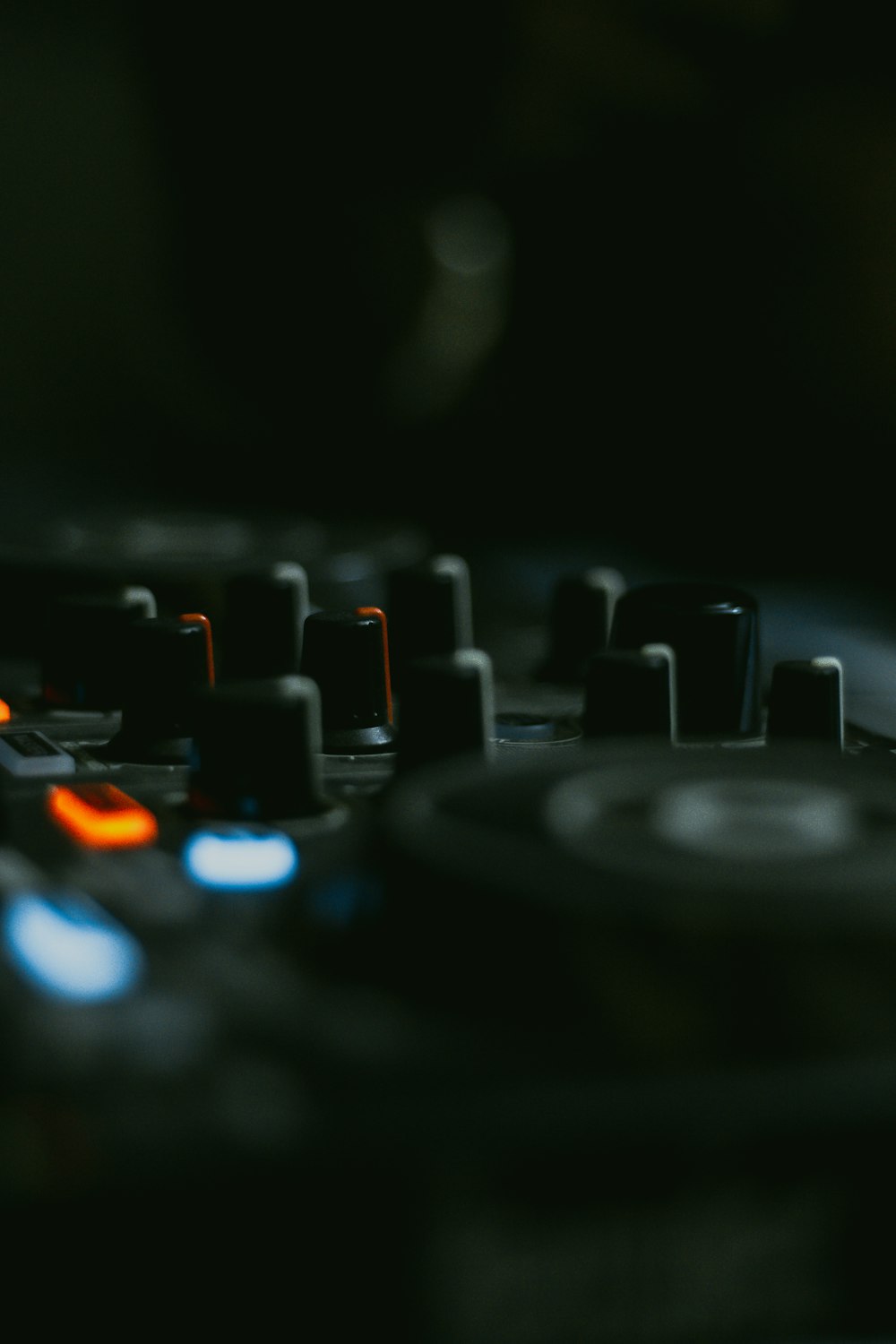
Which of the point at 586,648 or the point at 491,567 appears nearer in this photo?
the point at 586,648

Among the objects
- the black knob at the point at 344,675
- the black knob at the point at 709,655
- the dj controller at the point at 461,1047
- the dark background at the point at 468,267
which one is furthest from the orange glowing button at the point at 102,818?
the dark background at the point at 468,267

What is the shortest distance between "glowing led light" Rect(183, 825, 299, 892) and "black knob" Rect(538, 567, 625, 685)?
0.34 meters

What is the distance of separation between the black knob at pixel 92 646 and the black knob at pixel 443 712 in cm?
21

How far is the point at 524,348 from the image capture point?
4.55 ft

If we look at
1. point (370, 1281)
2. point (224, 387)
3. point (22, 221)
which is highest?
point (22, 221)

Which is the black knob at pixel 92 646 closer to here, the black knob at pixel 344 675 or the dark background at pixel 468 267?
the black knob at pixel 344 675

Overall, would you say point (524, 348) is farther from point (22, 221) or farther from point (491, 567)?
point (22, 221)

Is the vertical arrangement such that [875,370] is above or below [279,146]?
below

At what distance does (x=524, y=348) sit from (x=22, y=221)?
51 centimetres

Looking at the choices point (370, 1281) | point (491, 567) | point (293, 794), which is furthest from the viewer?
point (491, 567)

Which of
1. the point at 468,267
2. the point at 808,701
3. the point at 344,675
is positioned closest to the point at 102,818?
the point at 344,675

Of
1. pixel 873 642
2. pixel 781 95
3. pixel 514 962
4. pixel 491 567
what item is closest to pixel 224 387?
pixel 491 567

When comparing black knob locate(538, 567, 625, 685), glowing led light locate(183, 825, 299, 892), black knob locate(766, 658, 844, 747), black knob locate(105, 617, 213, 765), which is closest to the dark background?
black knob locate(538, 567, 625, 685)

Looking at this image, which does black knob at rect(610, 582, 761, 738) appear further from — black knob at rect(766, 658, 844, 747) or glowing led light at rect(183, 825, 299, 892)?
glowing led light at rect(183, 825, 299, 892)
